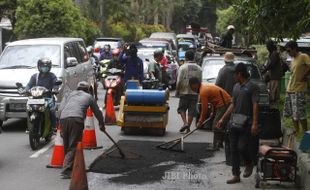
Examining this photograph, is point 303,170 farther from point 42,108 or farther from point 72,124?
point 42,108

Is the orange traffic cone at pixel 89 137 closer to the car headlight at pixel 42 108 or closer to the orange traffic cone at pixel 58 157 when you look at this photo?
the car headlight at pixel 42 108

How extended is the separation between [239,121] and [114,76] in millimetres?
8677

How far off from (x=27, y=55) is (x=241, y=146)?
765 centimetres

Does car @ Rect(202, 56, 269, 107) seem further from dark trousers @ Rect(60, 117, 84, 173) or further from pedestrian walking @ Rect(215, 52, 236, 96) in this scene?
dark trousers @ Rect(60, 117, 84, 173)

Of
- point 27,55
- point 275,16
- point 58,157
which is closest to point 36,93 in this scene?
point 58,157

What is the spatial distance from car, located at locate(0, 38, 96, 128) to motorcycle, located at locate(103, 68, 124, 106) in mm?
869

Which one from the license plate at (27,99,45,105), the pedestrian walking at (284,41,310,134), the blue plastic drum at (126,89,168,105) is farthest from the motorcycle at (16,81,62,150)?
the pedestrian walking at (284,41,310,134)

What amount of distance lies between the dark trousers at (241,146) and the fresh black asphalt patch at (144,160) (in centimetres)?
120

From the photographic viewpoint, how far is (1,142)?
1308 centimetres

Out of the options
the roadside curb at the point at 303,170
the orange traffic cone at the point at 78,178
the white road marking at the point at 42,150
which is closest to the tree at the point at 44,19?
the white road marking at the point at 42,150

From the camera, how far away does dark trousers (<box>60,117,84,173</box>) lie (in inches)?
391

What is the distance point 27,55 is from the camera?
15.6 meters

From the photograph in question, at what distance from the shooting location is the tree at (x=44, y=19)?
25547mm

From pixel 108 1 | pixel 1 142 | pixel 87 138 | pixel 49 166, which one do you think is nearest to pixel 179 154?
pixel 87 138
